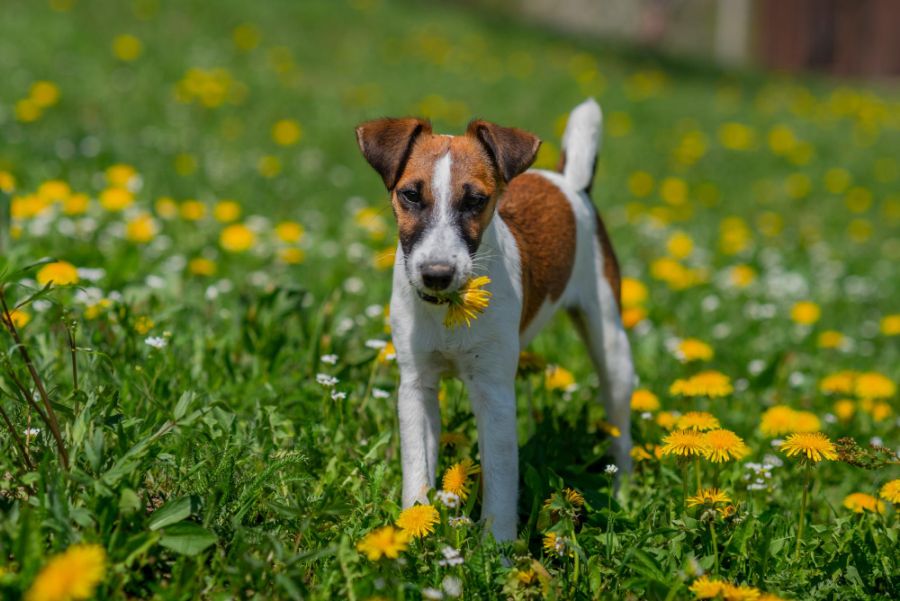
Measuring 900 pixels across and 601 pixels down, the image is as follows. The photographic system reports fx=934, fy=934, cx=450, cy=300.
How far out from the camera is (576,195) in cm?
409

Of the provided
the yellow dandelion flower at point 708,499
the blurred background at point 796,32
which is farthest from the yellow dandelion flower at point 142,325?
the blurred background at point 796,32

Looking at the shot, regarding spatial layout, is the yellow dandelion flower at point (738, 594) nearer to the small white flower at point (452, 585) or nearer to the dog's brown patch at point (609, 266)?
the small white flower at point (452, 585)

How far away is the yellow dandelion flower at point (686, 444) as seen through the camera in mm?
2793

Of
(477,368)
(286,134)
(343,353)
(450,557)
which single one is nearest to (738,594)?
(450,557)

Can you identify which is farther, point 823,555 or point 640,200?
point 640,200

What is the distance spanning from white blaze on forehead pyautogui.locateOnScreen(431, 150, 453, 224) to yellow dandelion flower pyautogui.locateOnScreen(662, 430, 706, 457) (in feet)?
3.13

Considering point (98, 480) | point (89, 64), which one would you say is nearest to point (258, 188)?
point (89, 64)

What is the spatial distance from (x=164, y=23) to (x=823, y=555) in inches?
424

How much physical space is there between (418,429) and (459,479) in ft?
0.77

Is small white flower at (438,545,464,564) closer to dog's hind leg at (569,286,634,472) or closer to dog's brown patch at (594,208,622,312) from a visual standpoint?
dog's hind leg at (569,286,634,472)

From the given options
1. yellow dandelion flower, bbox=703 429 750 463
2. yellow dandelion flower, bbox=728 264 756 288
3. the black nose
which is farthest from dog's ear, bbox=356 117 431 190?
yellow dandelion flower, bbox=728 264 756 288

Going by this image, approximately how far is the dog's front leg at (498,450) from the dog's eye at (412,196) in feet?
2.02

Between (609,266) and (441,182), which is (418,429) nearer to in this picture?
(441,182)

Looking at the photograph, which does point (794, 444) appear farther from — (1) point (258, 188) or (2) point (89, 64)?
(2) point (89, 64)
